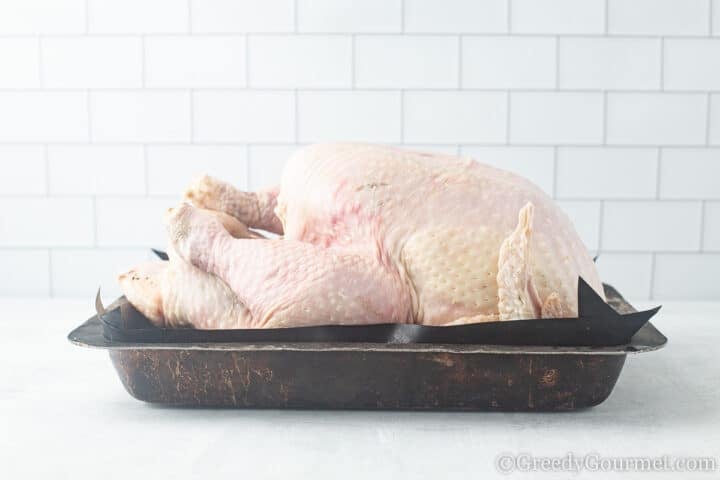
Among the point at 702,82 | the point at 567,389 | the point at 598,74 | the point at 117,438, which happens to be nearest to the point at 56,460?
the point at 117,438

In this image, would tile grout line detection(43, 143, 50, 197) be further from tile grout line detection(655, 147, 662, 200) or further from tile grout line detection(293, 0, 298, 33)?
tile grout line detection(655, 147, 662, 200)

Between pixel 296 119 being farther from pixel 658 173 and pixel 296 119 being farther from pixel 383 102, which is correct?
pixel 658 173

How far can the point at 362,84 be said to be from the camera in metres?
2.22

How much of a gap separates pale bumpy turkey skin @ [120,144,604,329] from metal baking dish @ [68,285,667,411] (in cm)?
7

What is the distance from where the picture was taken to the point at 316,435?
3.71ft

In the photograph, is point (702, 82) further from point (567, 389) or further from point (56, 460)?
point (56, 460)

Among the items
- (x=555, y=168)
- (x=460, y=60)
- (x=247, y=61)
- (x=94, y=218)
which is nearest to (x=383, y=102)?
(x=460, y=60)

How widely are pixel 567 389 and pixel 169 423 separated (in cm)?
54

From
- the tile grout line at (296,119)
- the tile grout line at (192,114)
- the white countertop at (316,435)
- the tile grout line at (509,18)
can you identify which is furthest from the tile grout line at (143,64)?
the white countertop at (316,435)

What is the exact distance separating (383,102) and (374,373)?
122cm

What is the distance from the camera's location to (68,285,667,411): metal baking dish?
3.65 ft

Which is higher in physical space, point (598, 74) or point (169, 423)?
point (598, 74)

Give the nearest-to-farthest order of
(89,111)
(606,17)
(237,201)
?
1. (237,201)
2. (606,17)
3. (89,111)

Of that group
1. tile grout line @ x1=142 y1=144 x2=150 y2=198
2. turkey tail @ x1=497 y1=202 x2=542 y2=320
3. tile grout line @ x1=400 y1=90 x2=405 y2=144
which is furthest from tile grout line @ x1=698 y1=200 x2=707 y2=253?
tile grout line @ x1=142 y1=144 x2=150 y2=198
